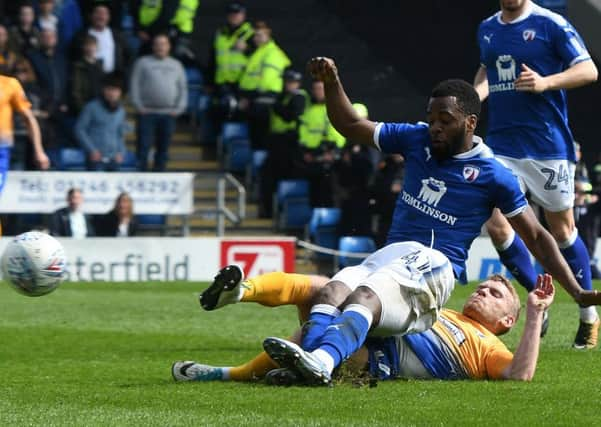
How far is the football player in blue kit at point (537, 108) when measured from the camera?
10.1 meters

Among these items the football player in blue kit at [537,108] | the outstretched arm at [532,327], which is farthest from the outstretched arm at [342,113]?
the football player in blue kit at [537,108]

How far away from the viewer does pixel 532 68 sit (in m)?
10.1

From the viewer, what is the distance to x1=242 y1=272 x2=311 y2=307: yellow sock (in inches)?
292

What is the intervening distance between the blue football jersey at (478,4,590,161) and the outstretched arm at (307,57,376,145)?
2425mm

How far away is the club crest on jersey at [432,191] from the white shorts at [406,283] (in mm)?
407

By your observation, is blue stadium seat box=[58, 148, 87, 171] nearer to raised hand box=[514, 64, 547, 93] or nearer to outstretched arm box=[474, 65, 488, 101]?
outstretched arm box=[474, 65, 488, 101]

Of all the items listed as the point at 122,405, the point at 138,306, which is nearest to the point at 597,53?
the point at 138,306

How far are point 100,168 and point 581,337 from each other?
Answer: 11.0 metres

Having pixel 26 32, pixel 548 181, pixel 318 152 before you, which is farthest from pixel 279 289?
pixel 26 32

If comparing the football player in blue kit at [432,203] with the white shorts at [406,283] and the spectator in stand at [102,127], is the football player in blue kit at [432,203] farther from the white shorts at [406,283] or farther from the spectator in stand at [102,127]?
the spectator in stand at [102,127]

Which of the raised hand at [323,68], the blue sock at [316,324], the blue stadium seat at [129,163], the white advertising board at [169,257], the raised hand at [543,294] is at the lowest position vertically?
the white advertising board at [169,257]

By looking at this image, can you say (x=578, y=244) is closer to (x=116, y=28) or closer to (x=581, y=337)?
(x=581, y=337)

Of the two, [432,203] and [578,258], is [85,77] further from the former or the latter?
[432,203]

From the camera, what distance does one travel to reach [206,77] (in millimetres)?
22641
